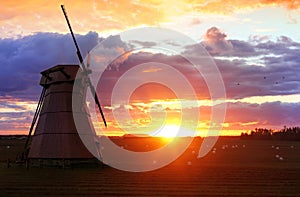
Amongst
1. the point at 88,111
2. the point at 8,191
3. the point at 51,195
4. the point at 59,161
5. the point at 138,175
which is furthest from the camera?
the point at 88,111

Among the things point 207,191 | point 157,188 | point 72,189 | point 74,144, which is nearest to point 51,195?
point 72,189

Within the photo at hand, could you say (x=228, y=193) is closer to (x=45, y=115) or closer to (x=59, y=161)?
(x=59, y=161)

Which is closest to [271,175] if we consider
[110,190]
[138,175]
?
[138,175]

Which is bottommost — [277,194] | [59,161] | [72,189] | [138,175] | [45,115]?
[277,194]

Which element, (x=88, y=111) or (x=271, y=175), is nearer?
(x=271, y=175)

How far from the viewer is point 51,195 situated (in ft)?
60.8

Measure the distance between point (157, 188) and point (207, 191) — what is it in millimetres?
2510

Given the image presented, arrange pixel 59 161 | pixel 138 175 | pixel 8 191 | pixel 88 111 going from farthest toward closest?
pixel 88 111 < pixel 59 161 < pixel 138 175 < pixel 8 191

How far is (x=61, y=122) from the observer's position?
32.4 metres

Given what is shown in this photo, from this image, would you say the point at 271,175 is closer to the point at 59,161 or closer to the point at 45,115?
the point at 59,161

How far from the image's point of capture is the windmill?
3206cm

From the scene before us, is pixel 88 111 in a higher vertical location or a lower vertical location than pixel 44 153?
higher

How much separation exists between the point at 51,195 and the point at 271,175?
15850 mm

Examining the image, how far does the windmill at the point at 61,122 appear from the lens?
3206 cm
